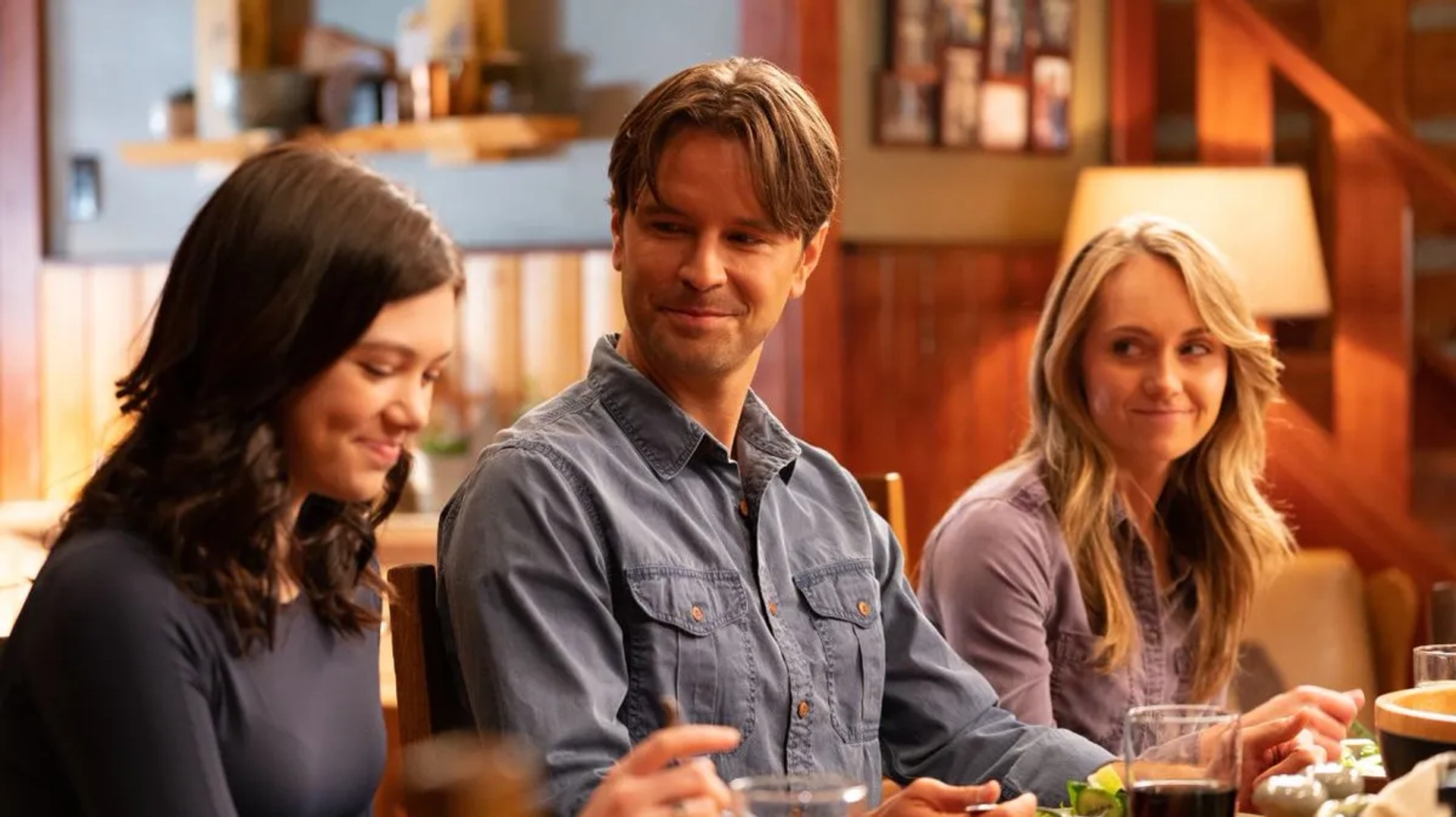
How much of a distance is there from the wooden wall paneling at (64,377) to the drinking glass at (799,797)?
440 centimetres

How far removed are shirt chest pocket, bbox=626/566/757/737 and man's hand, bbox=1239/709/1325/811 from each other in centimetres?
49

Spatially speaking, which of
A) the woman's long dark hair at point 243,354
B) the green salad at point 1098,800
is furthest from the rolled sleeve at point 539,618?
the green salad at point 1098,800

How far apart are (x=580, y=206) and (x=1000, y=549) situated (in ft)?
7.83

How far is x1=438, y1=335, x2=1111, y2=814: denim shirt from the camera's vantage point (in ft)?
5.73

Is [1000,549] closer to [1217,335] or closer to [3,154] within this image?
[1217,335]

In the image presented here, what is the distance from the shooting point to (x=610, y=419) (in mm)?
1962

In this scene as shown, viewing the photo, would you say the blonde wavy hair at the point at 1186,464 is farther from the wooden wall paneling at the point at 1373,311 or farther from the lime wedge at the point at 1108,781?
the wooden wall paneling at the point at 1373,311

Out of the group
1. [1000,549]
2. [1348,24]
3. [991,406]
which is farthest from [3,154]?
[1000,549]

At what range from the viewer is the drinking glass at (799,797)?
129 centimetres

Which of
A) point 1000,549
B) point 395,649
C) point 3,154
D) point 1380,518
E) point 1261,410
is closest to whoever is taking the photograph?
point 395,649

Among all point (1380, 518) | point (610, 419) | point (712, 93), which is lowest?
point (1380, 518)

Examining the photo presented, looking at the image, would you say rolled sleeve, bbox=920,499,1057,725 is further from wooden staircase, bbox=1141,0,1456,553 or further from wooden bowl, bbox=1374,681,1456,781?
wooden staircase, bbox=1141,0,1456,553

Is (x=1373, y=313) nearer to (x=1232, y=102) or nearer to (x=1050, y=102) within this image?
(x=1232, y=102)

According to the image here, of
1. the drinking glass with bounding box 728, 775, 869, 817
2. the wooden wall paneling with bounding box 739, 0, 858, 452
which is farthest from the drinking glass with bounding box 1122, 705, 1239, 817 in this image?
the wooden wall paneling with bounding box 739, 0, 858, 452
